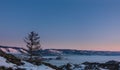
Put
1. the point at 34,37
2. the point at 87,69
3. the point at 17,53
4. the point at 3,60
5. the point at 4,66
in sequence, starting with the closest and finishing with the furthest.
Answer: the point at 4,66
the point at 3,60
the point at 87,69
the point at 34,37
the point at 17,53

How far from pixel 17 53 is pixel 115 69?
2603 centimetres

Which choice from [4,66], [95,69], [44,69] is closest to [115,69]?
[95,69]

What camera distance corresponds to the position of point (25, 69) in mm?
26031

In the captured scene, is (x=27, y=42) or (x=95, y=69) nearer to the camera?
(x=95, y=69)

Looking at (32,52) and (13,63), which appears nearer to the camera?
(13,63)

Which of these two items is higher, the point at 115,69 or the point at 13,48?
the point at 13,48

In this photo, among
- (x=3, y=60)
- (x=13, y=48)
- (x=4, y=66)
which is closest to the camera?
(x=4, y=66)

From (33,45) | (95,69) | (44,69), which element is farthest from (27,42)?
(44,69)

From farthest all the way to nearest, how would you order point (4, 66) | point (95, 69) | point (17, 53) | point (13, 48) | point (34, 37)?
point (13, 48), point (17, 53), point (34, 37), point (95, 69), point (4, 66)

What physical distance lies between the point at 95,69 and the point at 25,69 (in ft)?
130

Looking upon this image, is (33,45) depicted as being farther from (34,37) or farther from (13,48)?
(13,48)

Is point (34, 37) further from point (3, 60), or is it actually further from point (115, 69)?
point (3, 60)

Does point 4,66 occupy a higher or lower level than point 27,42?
lower

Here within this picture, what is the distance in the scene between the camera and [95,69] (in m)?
64.1
